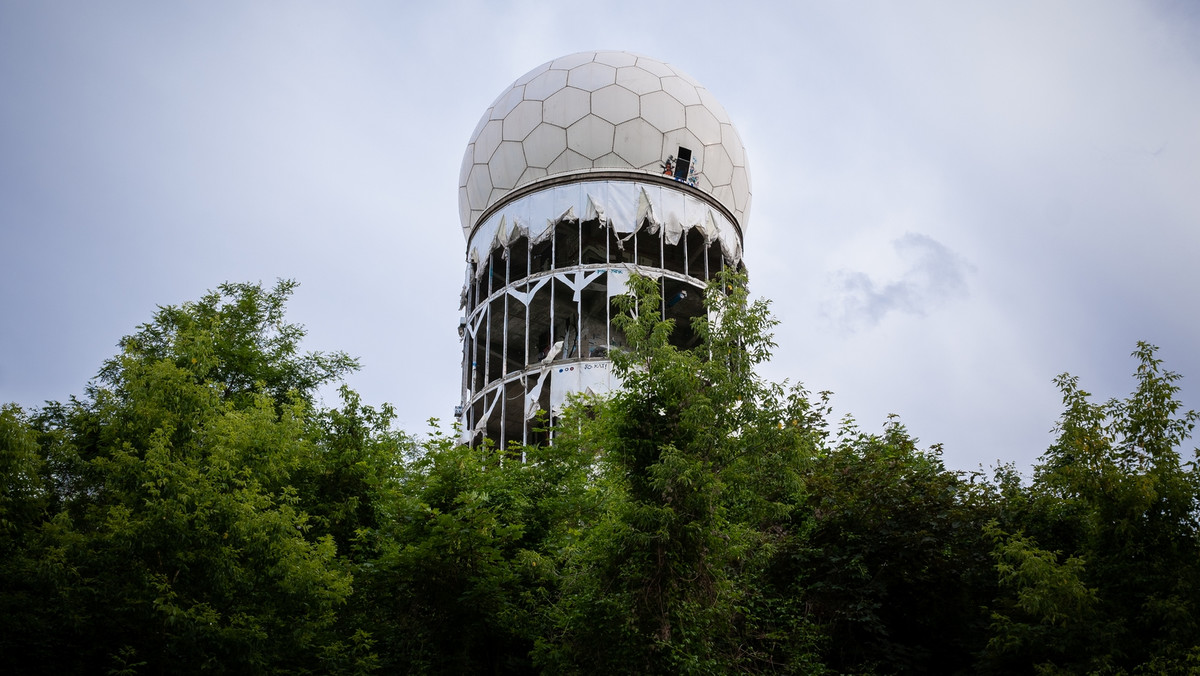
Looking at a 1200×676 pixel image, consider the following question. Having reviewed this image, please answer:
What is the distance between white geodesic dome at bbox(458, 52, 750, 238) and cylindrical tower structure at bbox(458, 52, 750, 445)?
37mm

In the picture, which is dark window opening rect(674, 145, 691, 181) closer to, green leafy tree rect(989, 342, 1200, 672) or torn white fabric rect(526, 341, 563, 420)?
torn white fabric rect(526, 341, 563, 420)

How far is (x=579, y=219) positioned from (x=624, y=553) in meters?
15.7

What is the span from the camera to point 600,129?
27.3 meters

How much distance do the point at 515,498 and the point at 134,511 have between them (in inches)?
219

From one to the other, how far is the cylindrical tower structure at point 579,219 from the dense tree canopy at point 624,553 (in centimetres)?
1030

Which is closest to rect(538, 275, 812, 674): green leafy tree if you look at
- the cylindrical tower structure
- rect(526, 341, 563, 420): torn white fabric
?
rect(526, 341, 563, 420): torn white fabric

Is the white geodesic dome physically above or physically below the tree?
above

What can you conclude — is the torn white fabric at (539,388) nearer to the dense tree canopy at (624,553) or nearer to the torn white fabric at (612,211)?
the torn white fabric at (612,211)

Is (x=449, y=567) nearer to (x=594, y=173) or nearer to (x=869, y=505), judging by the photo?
(x=869, y=505)

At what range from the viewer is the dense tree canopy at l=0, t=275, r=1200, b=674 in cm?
1207

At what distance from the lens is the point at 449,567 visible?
48.0ft

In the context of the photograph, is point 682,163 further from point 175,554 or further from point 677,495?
point 175,554

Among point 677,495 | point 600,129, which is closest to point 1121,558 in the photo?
point 677,495

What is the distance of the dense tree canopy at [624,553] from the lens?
39.6 feet
